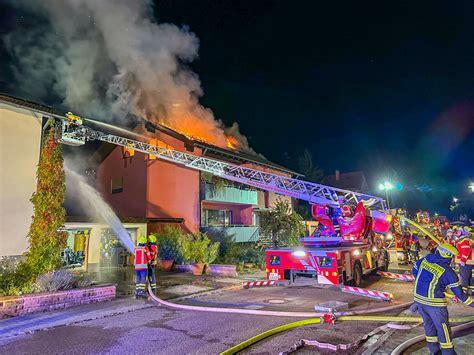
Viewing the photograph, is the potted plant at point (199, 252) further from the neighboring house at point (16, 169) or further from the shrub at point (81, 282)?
the neighboring house at point (16, 169)

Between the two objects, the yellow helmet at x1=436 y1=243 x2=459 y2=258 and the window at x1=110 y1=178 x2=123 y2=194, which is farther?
the window at x1=110 y1=178 x2=123 y2=194

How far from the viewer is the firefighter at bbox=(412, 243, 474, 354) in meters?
3.77

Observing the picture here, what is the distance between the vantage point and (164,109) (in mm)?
24547

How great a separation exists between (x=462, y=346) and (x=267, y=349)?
2628mm

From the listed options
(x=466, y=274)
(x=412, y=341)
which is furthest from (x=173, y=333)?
(x=466, y=274)

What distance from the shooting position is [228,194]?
66.7 ft

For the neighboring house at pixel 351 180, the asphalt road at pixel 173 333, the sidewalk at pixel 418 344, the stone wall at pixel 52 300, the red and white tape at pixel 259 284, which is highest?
the neighboring house at pixel 351 180

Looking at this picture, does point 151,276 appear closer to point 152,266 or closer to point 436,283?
point 152,266

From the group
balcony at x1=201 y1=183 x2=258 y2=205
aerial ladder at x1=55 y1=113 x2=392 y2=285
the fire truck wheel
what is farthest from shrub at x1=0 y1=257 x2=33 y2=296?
balcony at x1=201 y1=183 x2=258 y2=205

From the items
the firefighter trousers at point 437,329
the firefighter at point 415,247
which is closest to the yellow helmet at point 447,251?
the firefighter trousers at point 437,329

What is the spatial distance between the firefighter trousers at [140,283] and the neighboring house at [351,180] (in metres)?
45.4

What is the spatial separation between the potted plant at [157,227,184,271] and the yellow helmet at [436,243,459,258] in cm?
1100

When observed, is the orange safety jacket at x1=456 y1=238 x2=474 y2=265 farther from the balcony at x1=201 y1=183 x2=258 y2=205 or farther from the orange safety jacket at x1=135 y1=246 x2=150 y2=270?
the balcony at x1=201 y1=183 x2=258 y2=205

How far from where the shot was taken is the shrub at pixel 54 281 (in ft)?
24.6
